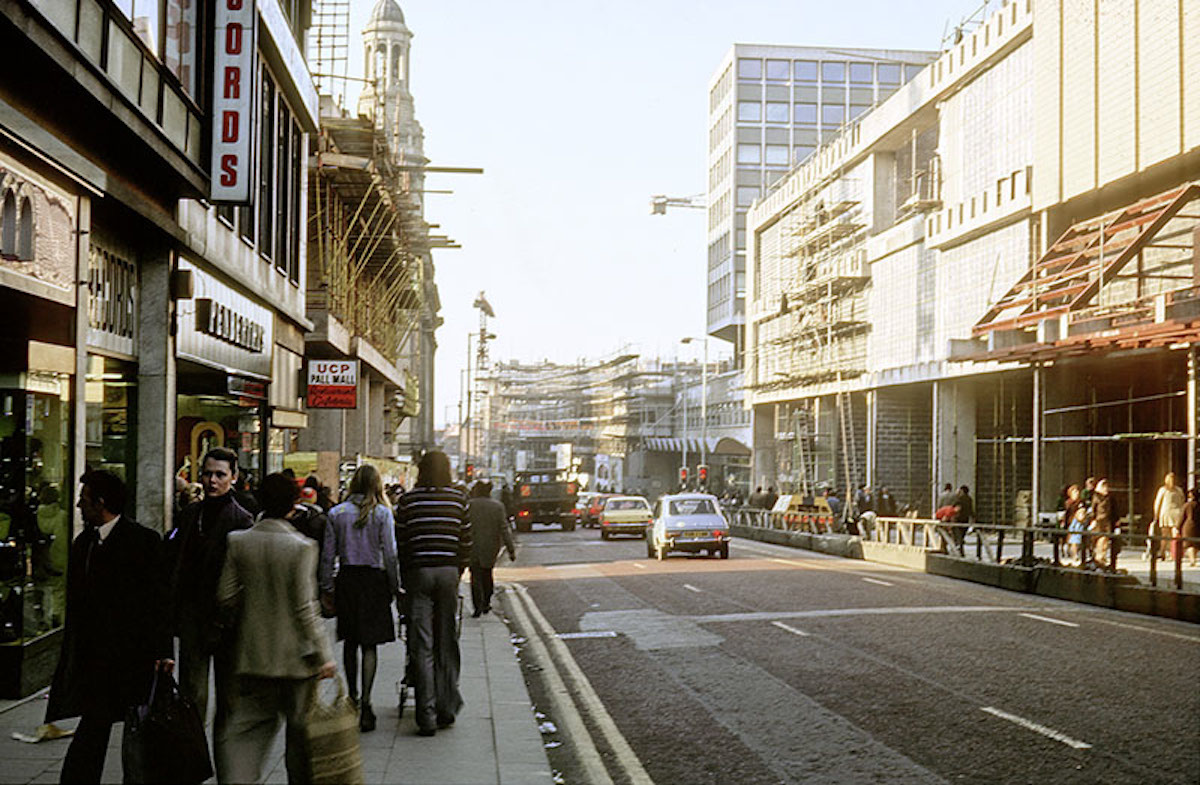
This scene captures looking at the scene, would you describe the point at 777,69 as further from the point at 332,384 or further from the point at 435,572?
the point at 435,572

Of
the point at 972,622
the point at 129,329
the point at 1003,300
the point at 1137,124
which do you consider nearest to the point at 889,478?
the point at 1003,300

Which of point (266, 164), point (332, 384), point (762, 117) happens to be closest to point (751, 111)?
point (762, 117)

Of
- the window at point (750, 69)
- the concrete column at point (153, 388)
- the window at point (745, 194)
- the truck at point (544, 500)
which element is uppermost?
the window at point (750, 69)

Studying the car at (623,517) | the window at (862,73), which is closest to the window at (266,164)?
the car at (623,517)

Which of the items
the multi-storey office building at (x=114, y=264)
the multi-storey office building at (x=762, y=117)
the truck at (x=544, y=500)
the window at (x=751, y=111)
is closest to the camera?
the multi-storey office building at (x=114, y=264)

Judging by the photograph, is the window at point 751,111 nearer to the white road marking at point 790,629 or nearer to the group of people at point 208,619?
the white road marking at point 790,629

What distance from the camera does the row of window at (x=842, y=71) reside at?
9538 cm

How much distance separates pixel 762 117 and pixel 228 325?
79.1 m

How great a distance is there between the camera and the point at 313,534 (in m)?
13.6

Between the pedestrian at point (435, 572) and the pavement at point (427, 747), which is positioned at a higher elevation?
the pedestrian at point (435, 572)

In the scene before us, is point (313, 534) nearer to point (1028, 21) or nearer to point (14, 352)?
point (14, 352)

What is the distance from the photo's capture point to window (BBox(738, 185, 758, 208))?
93375 mm

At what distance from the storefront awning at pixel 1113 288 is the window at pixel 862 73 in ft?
213

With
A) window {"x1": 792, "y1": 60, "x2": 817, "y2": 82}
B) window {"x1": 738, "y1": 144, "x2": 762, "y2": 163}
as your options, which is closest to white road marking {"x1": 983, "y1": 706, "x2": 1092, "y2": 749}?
window {"x1": 738, "y1": 144, "x2": 762, "y2": 163}
